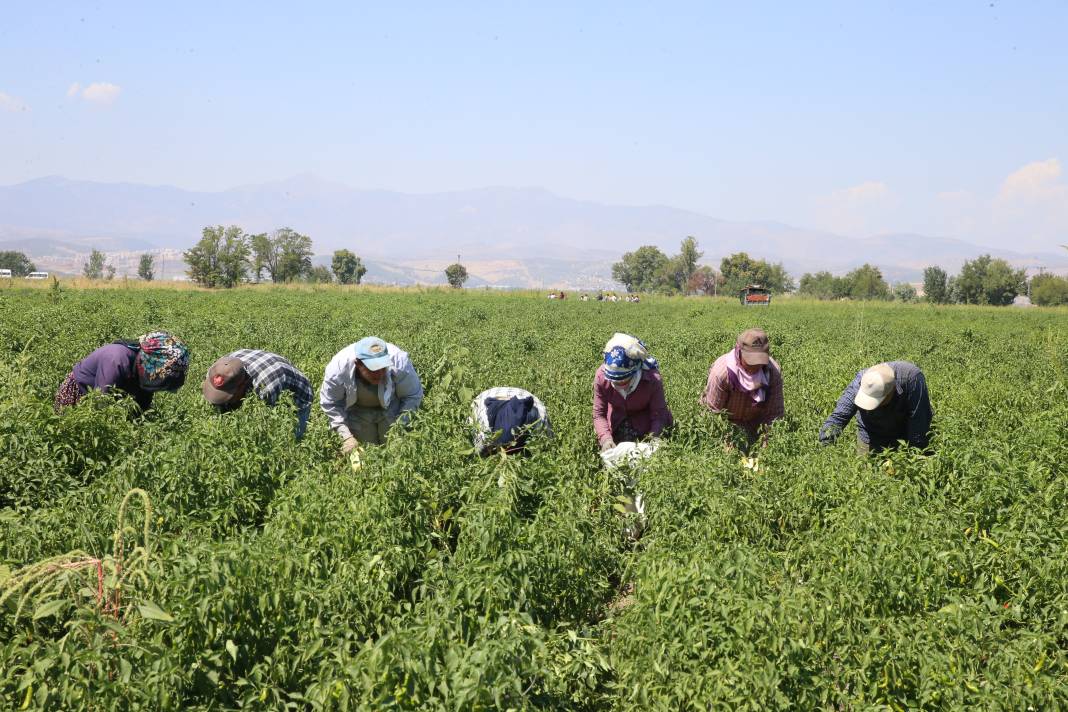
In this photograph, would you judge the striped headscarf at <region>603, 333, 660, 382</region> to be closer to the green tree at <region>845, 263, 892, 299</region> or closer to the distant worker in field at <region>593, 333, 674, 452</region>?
the distant worker in field at <region>593, 333, 674, 452</region>

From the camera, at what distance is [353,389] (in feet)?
20.0

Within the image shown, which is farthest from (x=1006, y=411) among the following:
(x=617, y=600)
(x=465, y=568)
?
(x=465, y=568)

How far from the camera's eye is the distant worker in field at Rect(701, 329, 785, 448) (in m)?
6.42

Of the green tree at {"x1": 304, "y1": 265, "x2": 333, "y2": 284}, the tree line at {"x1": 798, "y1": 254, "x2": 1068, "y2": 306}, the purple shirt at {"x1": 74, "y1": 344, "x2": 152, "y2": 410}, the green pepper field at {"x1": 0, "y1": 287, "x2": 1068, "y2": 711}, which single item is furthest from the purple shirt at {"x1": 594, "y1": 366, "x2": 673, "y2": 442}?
the green tree at {"x1": 304, "y1": 265, "x2": 333, "y2": 284}

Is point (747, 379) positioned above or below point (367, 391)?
above

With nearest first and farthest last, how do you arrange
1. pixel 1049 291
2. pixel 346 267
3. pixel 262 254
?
pixel 1049 291, pixel 262 254, pixel 346 267

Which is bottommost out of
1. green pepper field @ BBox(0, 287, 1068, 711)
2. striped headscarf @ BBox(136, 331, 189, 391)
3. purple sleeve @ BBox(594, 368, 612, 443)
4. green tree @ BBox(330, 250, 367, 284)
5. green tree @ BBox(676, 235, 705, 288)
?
green pepper field @ BBox(0, 287, 1068, 711)

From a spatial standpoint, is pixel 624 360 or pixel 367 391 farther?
pixel 367 391

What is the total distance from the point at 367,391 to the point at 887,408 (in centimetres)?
390

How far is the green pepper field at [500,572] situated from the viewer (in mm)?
3055

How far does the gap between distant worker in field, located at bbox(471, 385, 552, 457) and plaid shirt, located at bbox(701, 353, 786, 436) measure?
1.53m

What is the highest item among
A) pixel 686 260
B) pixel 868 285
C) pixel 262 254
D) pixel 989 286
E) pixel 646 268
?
pixel 686 260

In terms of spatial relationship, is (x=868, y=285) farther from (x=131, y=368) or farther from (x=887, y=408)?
(x=131, y=368)

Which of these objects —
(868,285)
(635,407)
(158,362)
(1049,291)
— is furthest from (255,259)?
(635,407)
